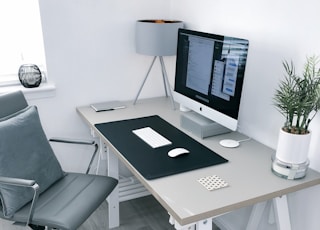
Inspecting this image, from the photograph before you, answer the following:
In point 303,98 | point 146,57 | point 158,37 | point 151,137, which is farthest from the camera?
point 146,57

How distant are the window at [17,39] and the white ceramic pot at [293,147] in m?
1.70

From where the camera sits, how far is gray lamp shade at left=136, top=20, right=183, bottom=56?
229cm

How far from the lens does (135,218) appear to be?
99.0 inches

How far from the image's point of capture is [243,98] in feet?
6.72

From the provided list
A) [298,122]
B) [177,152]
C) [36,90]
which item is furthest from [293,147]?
[36,90]

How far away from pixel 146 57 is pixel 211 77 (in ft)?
3.05

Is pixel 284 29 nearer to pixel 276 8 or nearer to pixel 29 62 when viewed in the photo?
pixel 276 8

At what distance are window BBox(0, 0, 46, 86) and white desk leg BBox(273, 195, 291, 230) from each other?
1.77m

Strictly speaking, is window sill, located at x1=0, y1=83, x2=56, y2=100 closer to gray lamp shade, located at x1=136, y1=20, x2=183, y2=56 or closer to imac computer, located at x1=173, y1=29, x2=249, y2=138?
gray lamp shade, located at x1=136, y1=20, x2=183, y2=56

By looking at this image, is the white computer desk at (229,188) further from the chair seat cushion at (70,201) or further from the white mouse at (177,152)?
the chair seat cushion at (70,201)

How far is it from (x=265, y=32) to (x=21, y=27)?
1.70 m

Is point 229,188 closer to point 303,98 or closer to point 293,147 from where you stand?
point 293,147

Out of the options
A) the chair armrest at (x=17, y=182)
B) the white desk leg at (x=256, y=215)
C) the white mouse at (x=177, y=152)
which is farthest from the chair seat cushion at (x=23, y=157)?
the white desk leg at (x=256, y=215)

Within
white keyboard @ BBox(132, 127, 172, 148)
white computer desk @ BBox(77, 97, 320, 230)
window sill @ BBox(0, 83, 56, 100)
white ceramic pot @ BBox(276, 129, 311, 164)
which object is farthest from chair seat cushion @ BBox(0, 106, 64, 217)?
white ceramic pot @ BBox(276, 129, 311, 164)
